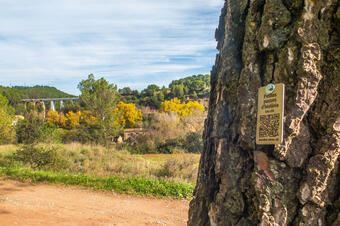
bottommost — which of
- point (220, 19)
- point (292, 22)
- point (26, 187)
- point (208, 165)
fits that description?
point (26, 187)

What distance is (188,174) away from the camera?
8.67 m

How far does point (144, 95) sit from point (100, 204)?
47.9 metres

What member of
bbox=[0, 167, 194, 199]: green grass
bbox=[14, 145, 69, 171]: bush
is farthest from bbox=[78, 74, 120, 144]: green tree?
bbox=[0, 167, 194, 199]: green grass

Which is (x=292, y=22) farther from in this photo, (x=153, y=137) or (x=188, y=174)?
(x=153, y=137)

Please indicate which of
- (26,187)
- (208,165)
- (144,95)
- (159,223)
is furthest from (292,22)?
(144,95)

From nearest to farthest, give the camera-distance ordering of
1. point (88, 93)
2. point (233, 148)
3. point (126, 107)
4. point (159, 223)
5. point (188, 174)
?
point (233, 148), point (159, 223), point (188, 174), point (88, 93), point (126, 107)

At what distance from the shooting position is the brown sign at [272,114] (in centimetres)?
171

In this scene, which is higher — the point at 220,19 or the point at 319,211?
the point at 220,19

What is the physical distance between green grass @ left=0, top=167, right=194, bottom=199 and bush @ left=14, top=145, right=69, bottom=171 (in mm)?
1526

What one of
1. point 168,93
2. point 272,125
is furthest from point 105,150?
point 168,93

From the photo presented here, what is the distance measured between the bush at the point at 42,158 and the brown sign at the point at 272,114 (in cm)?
877

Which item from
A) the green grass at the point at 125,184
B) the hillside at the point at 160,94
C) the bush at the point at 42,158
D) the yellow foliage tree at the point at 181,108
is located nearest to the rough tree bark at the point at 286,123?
the green grass at the point at 125,184

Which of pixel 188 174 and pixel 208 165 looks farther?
pixel 188 174

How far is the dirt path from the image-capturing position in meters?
4.70
